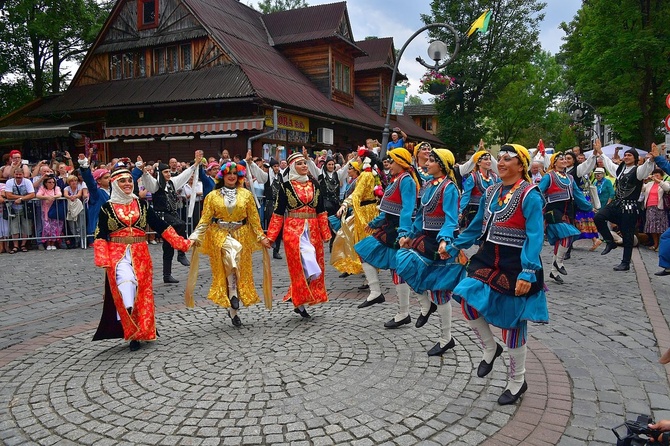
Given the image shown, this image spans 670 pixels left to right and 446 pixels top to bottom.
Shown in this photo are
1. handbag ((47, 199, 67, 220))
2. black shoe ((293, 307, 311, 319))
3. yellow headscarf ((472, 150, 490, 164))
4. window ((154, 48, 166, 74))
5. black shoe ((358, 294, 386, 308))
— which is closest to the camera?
black shoe ((293, 307, 311, 319))

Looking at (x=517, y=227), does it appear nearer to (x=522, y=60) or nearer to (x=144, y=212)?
(x=144, y=212)

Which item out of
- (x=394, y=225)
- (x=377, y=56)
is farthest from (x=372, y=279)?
(x=377, y=56)

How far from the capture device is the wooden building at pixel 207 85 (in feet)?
64.2

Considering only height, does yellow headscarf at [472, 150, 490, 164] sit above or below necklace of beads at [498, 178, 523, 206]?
above

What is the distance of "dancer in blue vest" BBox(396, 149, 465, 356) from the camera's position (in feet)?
16.6

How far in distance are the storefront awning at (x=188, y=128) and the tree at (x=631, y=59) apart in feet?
61.3

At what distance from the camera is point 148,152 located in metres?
21.5

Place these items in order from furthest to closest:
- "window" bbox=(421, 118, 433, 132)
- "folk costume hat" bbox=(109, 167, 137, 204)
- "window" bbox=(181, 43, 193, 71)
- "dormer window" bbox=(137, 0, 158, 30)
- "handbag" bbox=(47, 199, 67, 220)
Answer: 1. "window" bbox=(421, 118, 433, 132)
2. "dormer window" bbox=(137, 0, 158, 30)
3. "window" bbox=(181, 43, 193, 71)
4. "handbag" bbox=(47, 199, 67, 220)
5. "folk costume hat" bbox=(109, 167, 137, 204)

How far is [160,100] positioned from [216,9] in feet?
22.0

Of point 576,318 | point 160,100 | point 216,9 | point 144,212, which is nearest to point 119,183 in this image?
point 144,212

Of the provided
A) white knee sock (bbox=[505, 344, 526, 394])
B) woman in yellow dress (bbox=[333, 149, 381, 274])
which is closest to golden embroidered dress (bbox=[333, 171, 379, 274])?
woman in yellow dress (bbox=[333, 149, 381, 274])

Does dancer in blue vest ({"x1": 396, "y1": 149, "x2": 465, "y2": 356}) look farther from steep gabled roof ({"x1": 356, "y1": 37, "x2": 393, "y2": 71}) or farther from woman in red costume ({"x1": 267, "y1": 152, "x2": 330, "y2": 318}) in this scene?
steep gabled roof ({"x1": 356, "y1": 37, "x2": 393, "y2": 71})

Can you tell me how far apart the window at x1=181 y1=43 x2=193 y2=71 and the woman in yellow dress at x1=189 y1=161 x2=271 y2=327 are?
17205mm

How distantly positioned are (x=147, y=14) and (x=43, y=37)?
11523 mm
